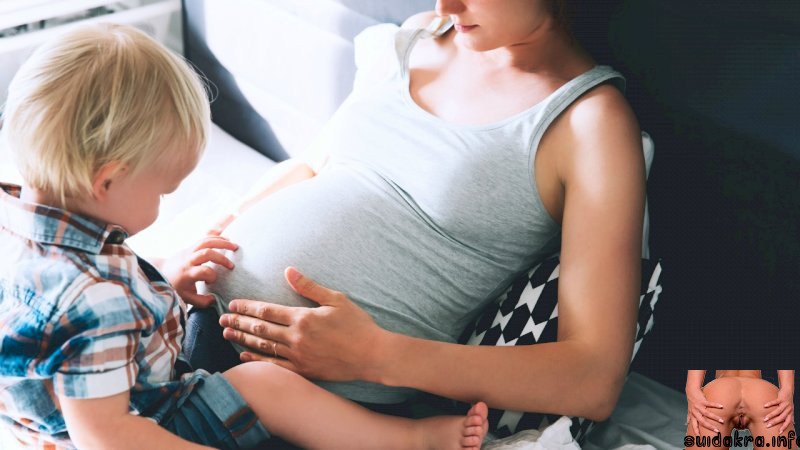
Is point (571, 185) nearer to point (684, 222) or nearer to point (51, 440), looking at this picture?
point (684, 222)

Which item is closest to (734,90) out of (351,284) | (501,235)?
(501,235)

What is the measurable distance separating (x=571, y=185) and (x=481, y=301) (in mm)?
265

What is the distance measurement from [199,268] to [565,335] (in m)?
0.58

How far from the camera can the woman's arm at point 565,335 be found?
45.5 inches

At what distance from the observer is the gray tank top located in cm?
126

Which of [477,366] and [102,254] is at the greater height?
[102,254]

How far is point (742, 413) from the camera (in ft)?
3.91

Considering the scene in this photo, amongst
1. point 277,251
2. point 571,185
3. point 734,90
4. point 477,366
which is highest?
point 734,90

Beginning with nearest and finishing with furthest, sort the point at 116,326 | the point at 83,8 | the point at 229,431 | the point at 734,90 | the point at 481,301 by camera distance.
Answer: the point at 116,326 < the point at 229,431 < the point at 734,90 < the point at 481,301 < the point at 83,8

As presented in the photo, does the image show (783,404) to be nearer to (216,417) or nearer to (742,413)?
(742,413)

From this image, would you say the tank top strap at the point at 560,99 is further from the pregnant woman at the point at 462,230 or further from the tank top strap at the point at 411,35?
the tank top strap at the point at 411,35

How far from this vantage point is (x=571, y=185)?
121 cm

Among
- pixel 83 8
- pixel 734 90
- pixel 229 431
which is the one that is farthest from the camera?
pixel 83 8

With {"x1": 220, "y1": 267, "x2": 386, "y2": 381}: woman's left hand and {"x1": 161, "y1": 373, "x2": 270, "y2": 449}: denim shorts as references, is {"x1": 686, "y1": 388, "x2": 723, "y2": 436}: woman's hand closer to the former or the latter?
{"x1": 220, "y1": 267, "x2": 386, "y2": 381}: woman's left hand
